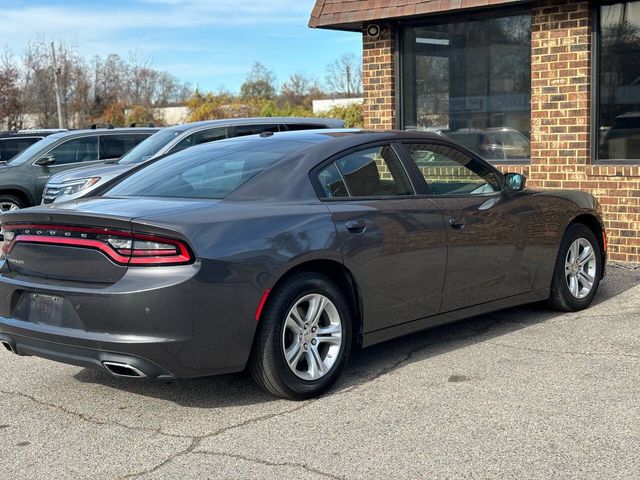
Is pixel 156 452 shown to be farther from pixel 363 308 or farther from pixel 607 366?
pixel 607 366

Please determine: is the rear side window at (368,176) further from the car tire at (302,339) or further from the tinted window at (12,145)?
the tinted window at (12,145)

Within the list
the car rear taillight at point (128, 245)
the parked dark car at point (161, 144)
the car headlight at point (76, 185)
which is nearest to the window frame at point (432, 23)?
the parked dark car at point (161, 144)

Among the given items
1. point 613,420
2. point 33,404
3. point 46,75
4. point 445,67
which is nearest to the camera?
point 613,420

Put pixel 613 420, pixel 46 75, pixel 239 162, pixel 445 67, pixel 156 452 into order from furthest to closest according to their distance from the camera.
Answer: pixel 46 75
pixel 445 67
pixel 239 162
pixel 613 420
pixel 156 452

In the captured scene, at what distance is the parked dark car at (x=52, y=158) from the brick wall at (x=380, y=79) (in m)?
5.10

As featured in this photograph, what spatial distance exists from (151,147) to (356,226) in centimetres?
759

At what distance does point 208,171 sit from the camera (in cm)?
554

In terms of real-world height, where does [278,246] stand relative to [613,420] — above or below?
above

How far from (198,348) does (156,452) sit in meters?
0.58

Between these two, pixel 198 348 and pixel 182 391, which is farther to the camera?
pixel 182 391

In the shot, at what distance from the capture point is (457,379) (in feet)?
17.7

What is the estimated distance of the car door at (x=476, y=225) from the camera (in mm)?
5949

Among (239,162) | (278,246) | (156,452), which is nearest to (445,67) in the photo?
(239,162)

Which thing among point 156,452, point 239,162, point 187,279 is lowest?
point 156,452
